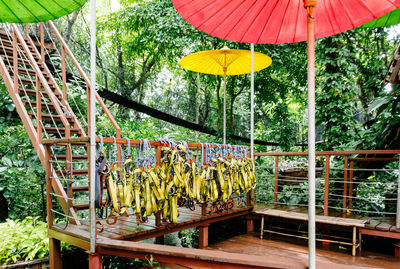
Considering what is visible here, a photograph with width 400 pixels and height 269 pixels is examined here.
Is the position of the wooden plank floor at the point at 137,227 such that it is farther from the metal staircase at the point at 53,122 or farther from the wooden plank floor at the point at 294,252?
the wooden plank floor at the point at 294,252

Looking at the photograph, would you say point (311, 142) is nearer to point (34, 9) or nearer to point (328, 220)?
point (34, 9)

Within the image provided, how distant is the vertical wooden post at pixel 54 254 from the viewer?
2760mm

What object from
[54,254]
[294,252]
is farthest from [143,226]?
[294,252]

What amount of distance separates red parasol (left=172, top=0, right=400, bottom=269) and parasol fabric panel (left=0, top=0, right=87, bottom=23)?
70 centimetres

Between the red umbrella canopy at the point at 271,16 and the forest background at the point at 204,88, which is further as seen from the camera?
the forest background at the point at 204,88

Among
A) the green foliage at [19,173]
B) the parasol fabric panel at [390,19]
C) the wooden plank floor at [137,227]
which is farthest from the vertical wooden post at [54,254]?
the parasol fabric panel at [390,19]

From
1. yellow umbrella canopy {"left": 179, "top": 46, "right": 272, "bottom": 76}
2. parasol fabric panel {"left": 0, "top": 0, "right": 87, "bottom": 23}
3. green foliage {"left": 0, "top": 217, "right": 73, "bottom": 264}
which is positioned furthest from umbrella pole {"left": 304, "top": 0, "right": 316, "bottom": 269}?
yellow umbrella canopy {"left": 179, "top": 46, "right": 272, "bottom": 76}

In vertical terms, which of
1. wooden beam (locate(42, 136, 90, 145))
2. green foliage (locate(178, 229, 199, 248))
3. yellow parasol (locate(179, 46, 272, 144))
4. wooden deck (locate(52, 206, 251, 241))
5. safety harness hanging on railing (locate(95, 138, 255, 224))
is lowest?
green foliage (locate(178, 229, 199, 248))

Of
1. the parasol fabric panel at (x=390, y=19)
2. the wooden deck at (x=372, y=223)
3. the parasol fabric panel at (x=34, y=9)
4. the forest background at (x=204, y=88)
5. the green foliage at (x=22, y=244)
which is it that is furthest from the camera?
the forest background at (x=204, y=88)

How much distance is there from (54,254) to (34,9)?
228cm

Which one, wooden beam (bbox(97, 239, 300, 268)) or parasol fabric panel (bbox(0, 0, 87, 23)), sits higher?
parasol fabric panel (bbox(0, 0, 87, 23))

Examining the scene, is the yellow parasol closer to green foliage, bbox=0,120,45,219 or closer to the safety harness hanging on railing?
the safety harness hanging on railing

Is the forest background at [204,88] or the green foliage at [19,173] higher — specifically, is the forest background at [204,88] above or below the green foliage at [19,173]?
above

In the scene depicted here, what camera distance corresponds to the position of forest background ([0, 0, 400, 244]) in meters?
4.23
